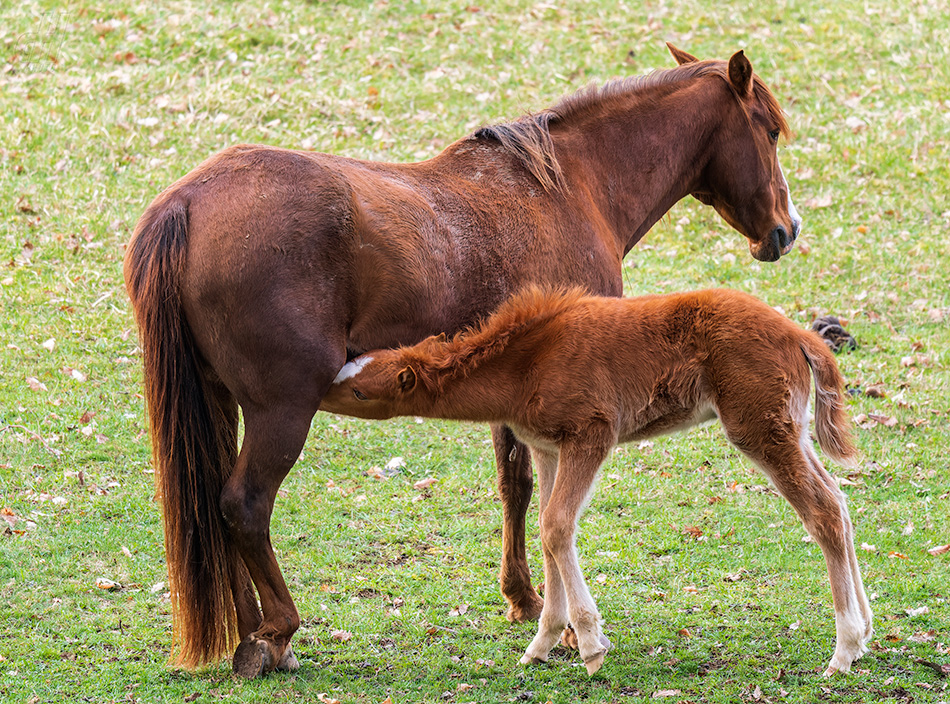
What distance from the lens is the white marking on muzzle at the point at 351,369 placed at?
456 cm

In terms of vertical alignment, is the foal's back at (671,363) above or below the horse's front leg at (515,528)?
above

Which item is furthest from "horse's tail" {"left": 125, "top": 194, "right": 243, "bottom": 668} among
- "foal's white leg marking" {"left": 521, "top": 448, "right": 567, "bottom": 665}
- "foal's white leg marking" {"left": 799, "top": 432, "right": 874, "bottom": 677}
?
"foal's white leg marking" {"left": 799, "top": 432, "right": 874, "bottom": 677}

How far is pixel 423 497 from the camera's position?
23.6ft

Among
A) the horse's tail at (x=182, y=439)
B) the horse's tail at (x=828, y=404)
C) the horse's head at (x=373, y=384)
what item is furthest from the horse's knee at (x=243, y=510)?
the horse's tail at (x=828, y=404)

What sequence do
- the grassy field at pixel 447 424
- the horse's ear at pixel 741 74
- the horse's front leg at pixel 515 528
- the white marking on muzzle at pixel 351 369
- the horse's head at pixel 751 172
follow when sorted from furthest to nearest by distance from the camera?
the horse's head at pixel 751 172 < the horse's ear at pixel 741 74 < the horse's front leg at pixel 515 528 < the grassy field at pixel 447 424 < the white marking on muzzle at pixel 351 369

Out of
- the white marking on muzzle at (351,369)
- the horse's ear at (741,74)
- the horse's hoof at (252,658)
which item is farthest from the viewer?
the horse's ear at (741,74)

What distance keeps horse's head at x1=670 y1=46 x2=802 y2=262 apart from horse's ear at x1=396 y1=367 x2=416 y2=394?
2488 millimetres

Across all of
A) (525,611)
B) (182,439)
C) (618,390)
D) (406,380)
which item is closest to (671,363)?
(618,390)

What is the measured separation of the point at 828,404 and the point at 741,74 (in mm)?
2019

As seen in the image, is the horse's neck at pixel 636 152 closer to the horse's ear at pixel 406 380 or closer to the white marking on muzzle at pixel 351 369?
the horse's ear at pixel 406 380

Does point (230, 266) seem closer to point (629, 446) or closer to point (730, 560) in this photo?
point (730, 560)

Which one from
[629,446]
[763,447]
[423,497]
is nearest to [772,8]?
[629,446]

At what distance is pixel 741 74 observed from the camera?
5781mm

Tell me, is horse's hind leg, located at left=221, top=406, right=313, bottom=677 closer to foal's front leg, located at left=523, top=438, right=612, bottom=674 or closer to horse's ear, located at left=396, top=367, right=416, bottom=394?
horse's ear, located at left=396, top=367, right=416, bottom=394
